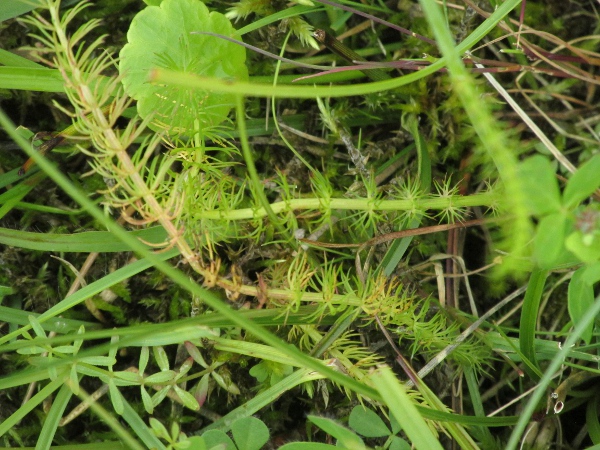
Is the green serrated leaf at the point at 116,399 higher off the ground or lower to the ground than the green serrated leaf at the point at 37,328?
lower

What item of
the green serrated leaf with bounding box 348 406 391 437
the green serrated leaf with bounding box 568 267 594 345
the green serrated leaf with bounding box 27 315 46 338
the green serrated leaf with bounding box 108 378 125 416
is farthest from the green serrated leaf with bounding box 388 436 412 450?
the green serrated leaf with bounding box 27 315 46 338

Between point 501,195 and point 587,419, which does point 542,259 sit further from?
point 587,419

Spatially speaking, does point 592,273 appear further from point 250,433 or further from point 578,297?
point 250,433

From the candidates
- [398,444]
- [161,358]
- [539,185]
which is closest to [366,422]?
[398,444]

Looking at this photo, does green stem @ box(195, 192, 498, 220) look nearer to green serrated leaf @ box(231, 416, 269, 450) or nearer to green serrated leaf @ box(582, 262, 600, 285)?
green serrated leaf @ box(582, 262, 600, 285)

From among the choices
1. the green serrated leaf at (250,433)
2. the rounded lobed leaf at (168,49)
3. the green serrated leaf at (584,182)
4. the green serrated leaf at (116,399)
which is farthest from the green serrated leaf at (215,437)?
the green serrated leaf at (584,182)

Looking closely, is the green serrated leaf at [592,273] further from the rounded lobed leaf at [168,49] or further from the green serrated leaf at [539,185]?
the rounded lobed leaf at [168,49]
